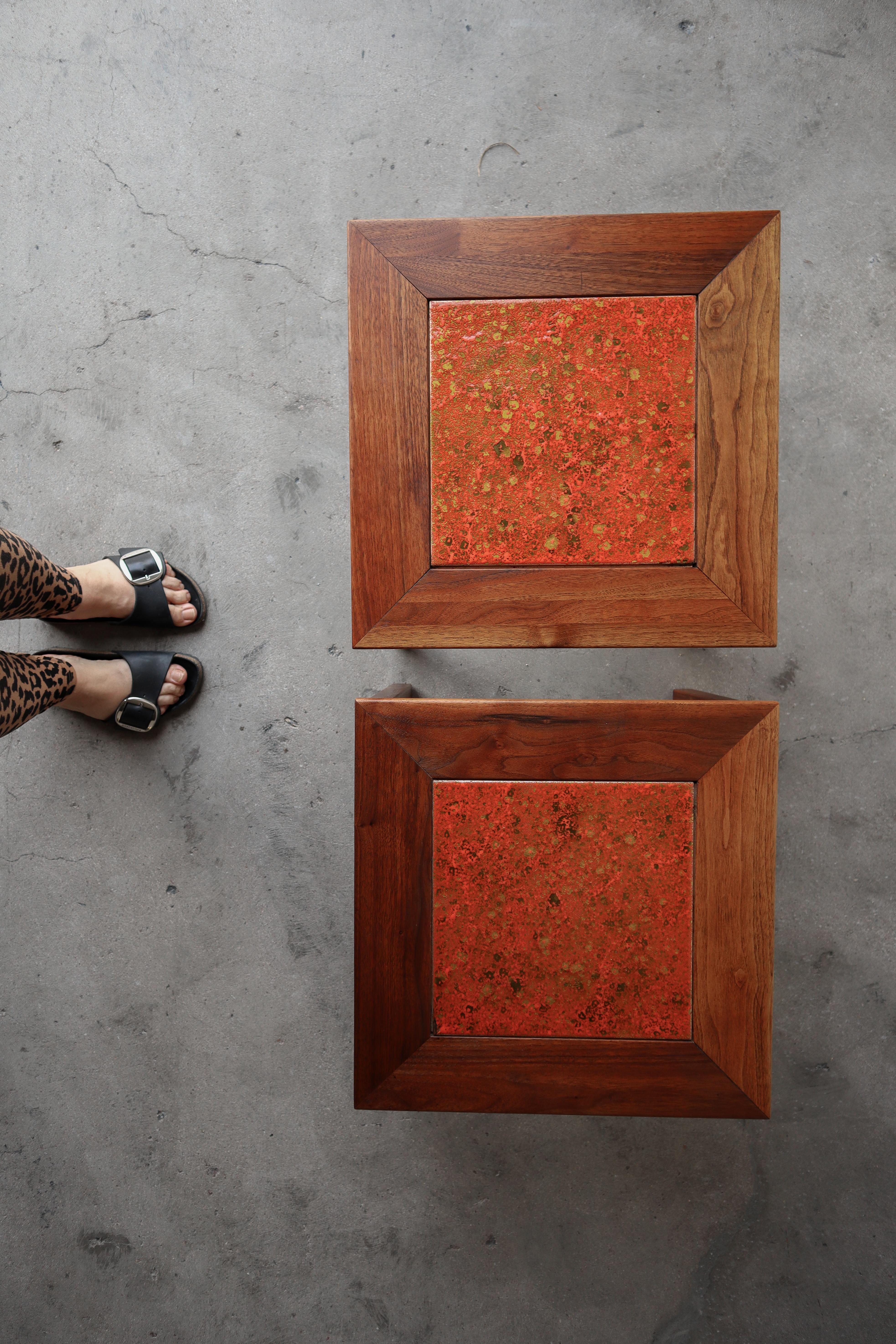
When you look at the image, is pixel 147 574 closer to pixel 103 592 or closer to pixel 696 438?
pixel 103 592

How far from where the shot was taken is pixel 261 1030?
4.64ft

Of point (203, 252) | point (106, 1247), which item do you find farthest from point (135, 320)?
point (106, 1247)

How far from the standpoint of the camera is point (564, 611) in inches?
36.9

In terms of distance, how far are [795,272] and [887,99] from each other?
1.22ft

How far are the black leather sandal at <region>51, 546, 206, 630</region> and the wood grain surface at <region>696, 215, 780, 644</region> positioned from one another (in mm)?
986

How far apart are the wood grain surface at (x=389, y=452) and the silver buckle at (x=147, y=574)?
0.62 m

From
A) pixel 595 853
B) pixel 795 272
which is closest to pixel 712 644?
pixel 595 853

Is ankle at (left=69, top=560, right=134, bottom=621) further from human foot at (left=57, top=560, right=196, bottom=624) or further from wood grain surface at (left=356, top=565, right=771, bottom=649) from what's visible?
wood grain surface at (left=356, top=565, right=771, bottom=649)

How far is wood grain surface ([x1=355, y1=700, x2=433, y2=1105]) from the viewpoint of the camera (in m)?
0.93

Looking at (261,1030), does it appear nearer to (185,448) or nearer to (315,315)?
(185,448)

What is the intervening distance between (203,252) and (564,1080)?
1.61 m

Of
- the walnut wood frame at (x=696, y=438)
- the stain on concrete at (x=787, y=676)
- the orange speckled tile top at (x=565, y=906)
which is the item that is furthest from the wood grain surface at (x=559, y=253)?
the stain on concrete at (x=787, y=676)

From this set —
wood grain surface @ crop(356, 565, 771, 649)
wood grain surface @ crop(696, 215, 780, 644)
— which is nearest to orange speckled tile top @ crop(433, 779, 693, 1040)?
wood grain surface @ crop(356, 565, 771, 649)

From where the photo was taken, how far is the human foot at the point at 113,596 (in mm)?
1354
